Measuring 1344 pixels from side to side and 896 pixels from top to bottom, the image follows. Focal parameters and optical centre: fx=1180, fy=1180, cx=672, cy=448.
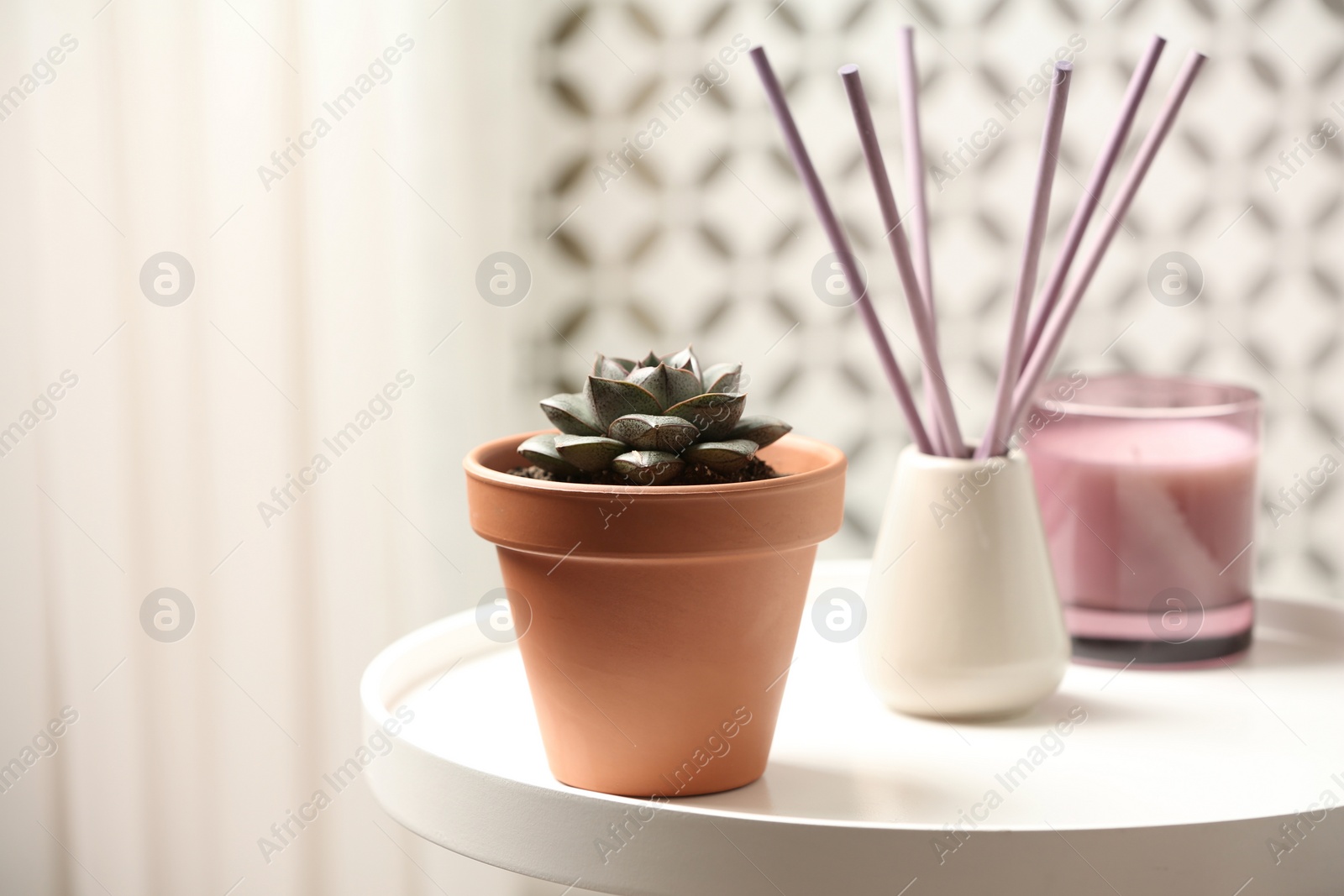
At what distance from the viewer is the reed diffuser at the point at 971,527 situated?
23.5 inches

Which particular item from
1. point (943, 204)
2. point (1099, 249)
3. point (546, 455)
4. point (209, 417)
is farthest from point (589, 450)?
point (943, 204)

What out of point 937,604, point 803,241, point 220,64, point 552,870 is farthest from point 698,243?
point 552,870

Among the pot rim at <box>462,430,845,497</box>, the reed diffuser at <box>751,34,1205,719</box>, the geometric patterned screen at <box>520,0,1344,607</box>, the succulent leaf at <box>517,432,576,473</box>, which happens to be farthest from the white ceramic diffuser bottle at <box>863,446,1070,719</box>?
the geometric patterned screen at <box>520,0,1344,607</box>

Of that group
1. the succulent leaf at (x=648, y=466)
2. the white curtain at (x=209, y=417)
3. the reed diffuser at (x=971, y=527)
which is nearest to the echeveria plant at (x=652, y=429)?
the succulent leaf at (x=648, y=466)

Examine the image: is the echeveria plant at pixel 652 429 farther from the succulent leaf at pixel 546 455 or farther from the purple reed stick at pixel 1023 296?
the purple reed stick at pixel 1023 296

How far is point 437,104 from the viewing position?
1.00 meters

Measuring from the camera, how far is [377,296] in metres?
0.95

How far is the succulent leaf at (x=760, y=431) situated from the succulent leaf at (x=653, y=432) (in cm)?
3

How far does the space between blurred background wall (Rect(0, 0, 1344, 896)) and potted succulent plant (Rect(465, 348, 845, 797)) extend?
45 centimetres

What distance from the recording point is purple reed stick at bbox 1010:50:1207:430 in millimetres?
614

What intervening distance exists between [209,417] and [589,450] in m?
0.49

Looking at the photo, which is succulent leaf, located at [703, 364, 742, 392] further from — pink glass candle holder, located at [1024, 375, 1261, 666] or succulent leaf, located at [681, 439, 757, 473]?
pink glass candle holder, located at [1024, 375, 1261, 666]

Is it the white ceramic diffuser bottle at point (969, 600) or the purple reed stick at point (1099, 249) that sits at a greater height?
the purple reed stick at point (1099, 249)

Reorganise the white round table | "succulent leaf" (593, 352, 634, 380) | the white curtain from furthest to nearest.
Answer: the white curtain, "succulent leaf" (593, 352, 634, 380), the white round table
